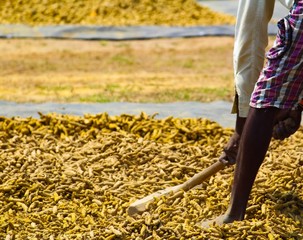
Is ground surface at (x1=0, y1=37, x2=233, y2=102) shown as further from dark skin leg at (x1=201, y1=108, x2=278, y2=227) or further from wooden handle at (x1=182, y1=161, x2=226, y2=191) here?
dark skin leg at (x1=201, y1=108, x2=278, y2=227)

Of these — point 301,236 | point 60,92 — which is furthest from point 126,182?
point 60,92

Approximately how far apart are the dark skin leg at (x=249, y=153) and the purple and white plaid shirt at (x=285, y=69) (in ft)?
0.19

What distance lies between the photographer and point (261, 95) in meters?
3.54

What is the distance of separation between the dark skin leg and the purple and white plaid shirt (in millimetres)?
59

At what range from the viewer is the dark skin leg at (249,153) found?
3.56 m

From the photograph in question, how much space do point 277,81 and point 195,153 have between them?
4.76ft

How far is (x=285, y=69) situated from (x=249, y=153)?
387mm

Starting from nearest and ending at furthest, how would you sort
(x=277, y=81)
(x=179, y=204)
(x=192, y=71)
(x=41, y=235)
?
(x=277, y=81) → (x=41, y=235) → (x=179, y=204) → (x=192, y=71)

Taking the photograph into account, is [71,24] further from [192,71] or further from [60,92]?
[60,92]

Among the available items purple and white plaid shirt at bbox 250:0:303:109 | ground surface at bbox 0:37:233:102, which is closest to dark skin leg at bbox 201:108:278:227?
purple and white plaid shirt at bbox 250:0:303:109

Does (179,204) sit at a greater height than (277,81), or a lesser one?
lesser

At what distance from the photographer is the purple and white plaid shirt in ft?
11.4

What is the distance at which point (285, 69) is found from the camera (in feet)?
11.5

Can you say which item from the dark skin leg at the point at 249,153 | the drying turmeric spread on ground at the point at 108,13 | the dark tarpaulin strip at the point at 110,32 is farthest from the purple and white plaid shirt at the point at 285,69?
the drying turmeric spread on ground at the point at 108,13
